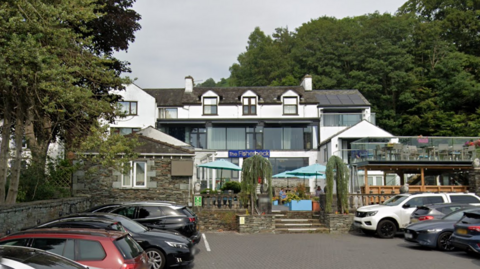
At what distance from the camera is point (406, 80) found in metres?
49.8

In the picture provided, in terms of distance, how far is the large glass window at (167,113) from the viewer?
4391 centimetres

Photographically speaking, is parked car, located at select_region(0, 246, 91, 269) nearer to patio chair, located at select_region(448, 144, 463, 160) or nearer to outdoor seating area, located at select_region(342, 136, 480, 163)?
outdoor seating area, located at select_region(342, 136, 480, 163)

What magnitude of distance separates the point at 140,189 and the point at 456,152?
17372 mm

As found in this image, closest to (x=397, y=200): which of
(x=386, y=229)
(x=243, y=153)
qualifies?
(x=386, y=229)

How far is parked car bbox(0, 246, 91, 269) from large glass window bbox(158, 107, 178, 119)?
38680mm

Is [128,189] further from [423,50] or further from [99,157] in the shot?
[423,50]

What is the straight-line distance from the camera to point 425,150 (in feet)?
84.3

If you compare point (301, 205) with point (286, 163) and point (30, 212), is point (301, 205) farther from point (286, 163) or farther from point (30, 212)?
point (286, 163)

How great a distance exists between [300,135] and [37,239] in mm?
37300

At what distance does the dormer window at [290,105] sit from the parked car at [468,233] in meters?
31.0

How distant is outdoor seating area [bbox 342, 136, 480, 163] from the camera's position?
25125 millimetres

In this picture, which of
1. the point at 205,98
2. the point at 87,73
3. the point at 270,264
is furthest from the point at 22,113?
the point at 205,98

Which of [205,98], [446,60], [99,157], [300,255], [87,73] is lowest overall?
[300,255]

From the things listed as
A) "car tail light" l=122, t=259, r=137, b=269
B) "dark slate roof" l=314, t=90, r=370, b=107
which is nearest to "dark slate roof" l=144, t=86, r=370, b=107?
"dark slate roof" l=314, t=90, r=370, b=107
